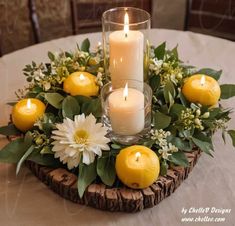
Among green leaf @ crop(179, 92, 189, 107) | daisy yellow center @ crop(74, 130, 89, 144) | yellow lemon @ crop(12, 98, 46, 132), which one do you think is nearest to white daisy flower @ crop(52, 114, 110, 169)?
daisy yellow center @ crop(74, 130, 89, 144)

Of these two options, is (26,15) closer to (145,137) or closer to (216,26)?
(216,26)

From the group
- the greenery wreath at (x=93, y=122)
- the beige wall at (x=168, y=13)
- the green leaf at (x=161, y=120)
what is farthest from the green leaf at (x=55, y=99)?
the beige wall at (x=168, y=13)

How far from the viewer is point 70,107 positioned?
0.79 meters

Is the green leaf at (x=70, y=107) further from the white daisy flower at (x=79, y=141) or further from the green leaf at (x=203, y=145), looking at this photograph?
the green leaf at (x=203, y=145)

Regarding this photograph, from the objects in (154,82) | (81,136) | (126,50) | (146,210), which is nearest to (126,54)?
(126,50)

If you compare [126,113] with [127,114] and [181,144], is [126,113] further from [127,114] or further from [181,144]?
[181,144]

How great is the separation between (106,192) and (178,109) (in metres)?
0.24

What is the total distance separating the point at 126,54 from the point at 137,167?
0.89 feet

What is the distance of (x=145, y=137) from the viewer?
0.76 m

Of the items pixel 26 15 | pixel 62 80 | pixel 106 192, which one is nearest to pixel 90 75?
pixel 62 80

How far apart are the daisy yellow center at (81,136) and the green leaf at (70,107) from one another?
0.29 ft

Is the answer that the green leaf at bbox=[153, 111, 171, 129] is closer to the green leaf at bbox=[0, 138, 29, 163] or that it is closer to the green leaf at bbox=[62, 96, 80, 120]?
the green leaf at bbox=[62, 96, 80, 120]

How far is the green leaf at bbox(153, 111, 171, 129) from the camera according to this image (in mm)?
759

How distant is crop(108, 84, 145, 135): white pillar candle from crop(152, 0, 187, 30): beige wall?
4.47ft
